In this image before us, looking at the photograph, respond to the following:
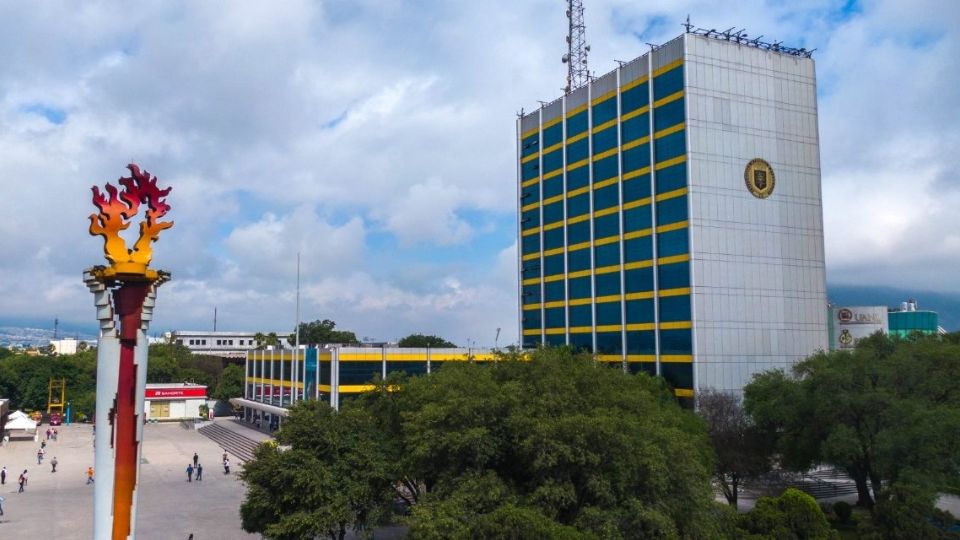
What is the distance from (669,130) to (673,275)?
37.2 ft

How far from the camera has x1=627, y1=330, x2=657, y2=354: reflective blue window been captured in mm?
60062

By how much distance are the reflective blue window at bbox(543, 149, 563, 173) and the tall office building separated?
186 inches

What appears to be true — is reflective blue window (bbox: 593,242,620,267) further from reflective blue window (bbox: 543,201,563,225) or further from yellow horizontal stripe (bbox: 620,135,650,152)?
yellow horizontal stripe (bbox: 620,135,650,152)

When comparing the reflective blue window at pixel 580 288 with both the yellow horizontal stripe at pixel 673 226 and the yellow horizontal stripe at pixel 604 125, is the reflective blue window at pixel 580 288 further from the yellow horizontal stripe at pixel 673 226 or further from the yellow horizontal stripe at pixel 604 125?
the yellow horizontal stripe at pixel 604 125

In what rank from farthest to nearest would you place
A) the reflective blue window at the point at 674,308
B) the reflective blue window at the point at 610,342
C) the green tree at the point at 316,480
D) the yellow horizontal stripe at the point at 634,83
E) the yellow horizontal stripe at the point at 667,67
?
the reflective blue window at the point at 610,342 → the yellow horizontal stripe at the point at 634,83 → the yellow horizontal stripe at the point at 667,67 → the reflective blue window at the point at 674,308 → the green tree at the point at 316,480

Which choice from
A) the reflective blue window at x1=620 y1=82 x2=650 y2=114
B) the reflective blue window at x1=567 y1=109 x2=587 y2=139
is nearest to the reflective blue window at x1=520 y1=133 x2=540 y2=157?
the reflective blue window at x1=567 y1=109 x2=587 y2=139

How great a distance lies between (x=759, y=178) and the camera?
60.0 metres

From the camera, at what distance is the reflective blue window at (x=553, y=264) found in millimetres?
71375

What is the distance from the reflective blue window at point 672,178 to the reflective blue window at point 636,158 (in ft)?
6.75

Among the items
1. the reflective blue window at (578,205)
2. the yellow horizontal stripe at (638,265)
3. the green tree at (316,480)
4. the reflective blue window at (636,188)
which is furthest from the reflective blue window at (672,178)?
the green tree at (316,480)

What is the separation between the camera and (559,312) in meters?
71.1

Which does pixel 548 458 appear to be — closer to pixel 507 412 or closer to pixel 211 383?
pixel 507 412

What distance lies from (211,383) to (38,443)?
113 feet

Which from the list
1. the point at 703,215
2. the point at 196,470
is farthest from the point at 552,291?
the point at 196,470
